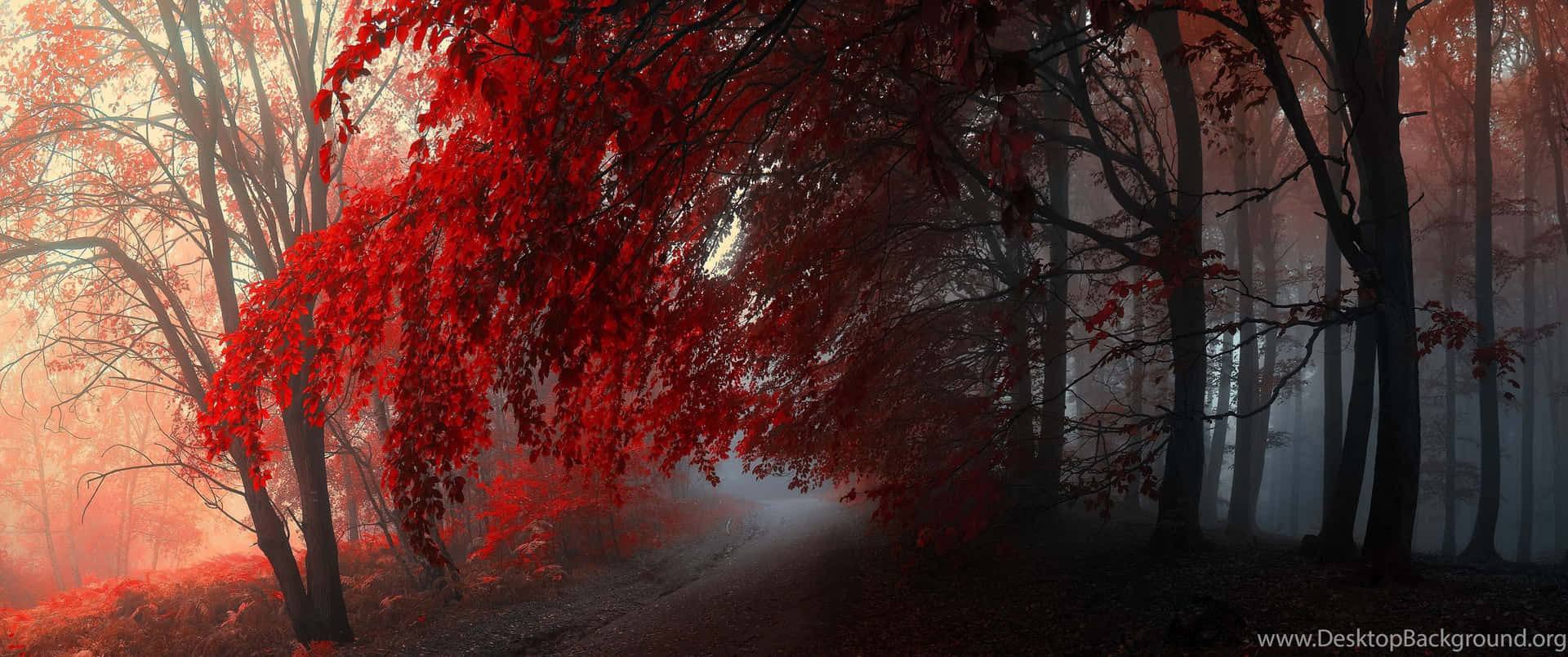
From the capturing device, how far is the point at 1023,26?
35.2 ft

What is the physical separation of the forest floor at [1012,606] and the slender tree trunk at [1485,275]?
4.54 meters

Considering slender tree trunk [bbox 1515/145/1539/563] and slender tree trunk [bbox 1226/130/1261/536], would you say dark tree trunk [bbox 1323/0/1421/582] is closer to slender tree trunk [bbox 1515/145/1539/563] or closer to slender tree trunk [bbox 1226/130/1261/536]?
slender tree trunk [bbox 1226/130/1261/536]

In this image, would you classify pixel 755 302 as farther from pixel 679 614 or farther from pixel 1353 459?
pixel 1353 459

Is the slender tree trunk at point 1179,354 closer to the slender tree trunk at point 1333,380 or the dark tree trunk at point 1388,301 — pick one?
the dark tree trunk at point 1388,301

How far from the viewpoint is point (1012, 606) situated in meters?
7.93

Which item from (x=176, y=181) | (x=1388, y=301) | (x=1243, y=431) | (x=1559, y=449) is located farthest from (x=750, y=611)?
(x=1559, y=449)

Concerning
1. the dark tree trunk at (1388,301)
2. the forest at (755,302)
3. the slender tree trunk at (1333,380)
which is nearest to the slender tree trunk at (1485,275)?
the forest at (755,302)

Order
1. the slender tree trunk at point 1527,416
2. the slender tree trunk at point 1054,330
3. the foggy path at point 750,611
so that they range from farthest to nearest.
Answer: the slender tree trunk at point 1527,416, the slender tree trunk at point 1054,330, the foggy path at point 750,611

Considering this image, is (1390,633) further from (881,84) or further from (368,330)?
(368,330)

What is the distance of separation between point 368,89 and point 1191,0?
16898mm

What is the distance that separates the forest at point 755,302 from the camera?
4223 millimetres

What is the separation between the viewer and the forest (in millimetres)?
4223

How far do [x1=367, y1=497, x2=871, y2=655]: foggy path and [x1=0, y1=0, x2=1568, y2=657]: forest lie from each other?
0.12 m

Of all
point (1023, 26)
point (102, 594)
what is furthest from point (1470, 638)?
point (102, 594)
